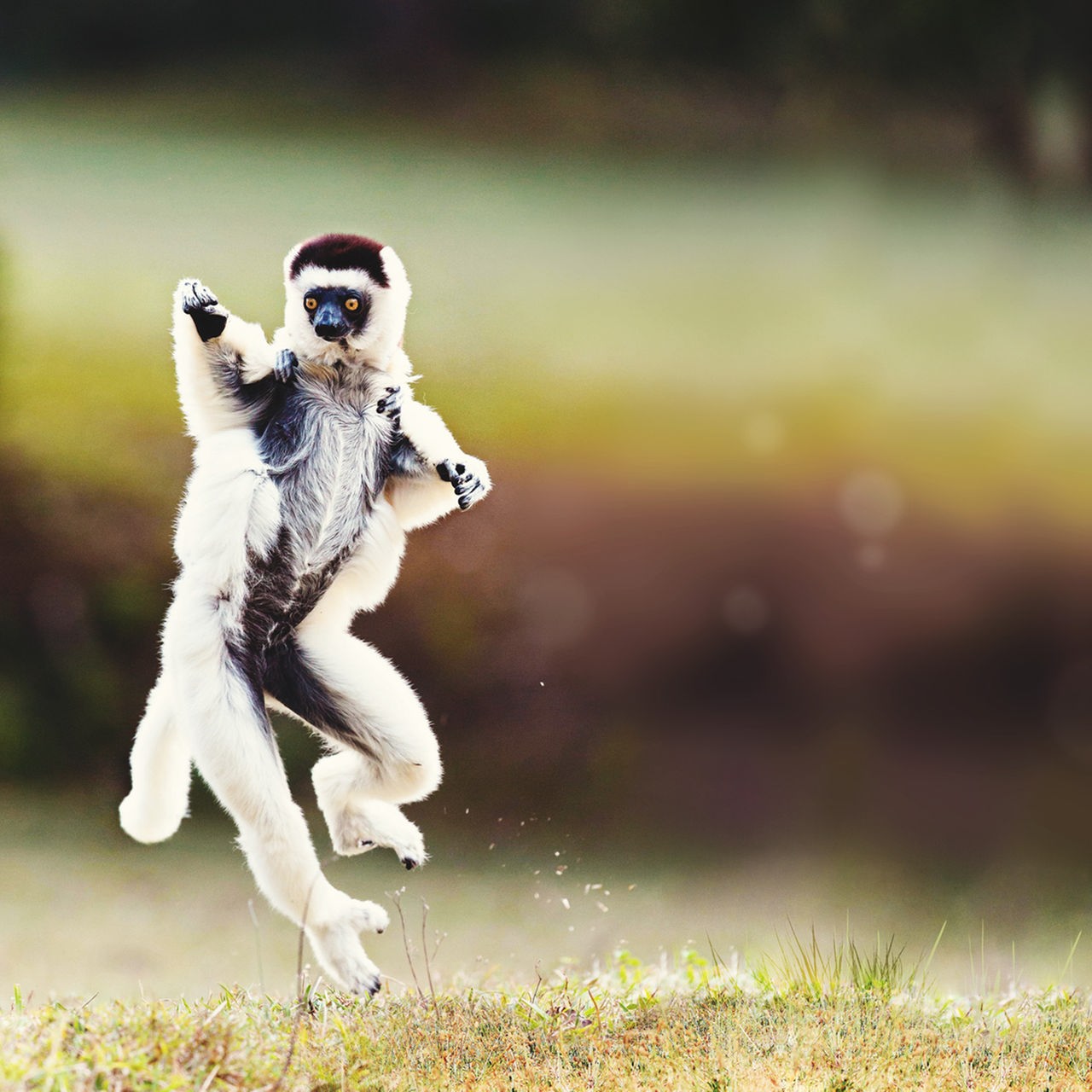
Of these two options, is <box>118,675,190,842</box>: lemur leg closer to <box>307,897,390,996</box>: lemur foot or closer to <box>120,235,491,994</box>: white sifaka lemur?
<box>120,235,491,994</box>: white sifaka lemur

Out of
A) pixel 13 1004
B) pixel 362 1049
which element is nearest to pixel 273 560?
pixel 362 1049

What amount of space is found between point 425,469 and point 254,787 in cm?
99

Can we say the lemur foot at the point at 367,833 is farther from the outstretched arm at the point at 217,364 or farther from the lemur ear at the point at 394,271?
the lemur ear at the point at 394,271

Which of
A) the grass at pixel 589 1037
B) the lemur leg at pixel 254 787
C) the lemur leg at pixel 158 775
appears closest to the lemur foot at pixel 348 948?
the lemur leg at pixel 254 787

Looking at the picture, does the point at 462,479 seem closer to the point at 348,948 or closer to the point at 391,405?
the point at 391,405

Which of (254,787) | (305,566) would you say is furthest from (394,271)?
(254,787)

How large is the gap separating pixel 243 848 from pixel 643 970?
5.06 ft

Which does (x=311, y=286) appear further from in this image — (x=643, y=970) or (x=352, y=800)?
(x=643, y=970)

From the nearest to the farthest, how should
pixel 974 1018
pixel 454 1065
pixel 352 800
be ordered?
pixel 454 1065
pixel 352 800
pixel 974 1018

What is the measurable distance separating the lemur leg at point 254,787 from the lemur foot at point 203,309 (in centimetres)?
72

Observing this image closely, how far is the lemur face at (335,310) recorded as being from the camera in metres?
3.38

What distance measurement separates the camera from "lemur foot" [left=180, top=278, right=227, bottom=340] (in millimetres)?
3389

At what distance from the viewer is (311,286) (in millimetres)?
3404

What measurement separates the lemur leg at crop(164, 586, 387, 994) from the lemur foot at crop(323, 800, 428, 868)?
19 cm
